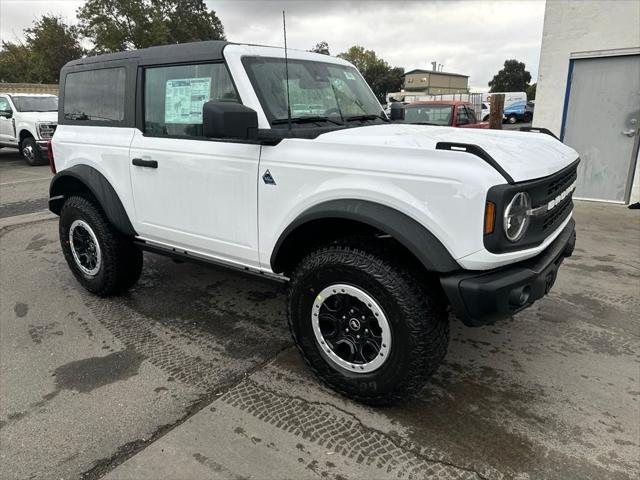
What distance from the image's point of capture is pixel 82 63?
3918mm

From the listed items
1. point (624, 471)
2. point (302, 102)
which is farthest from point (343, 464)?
point (302, 102)

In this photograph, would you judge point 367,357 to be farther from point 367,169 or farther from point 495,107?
point 495,107

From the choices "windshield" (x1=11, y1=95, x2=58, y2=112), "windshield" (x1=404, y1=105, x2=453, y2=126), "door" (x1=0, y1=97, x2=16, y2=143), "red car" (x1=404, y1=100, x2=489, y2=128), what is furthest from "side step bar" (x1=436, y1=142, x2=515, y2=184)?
"door" (x1=0, y1=97, x2=16, y2=143)

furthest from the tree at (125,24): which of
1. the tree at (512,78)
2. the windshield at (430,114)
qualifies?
Result: the tree at (512,78)

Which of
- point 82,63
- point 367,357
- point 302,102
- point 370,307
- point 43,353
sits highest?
point 82,63

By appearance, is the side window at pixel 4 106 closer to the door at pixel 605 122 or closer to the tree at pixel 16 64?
the door at pixel 605 122

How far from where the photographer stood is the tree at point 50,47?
34.0 m

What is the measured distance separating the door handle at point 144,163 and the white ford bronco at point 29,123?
1062cm

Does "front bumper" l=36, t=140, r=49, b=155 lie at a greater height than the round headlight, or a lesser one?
lesser

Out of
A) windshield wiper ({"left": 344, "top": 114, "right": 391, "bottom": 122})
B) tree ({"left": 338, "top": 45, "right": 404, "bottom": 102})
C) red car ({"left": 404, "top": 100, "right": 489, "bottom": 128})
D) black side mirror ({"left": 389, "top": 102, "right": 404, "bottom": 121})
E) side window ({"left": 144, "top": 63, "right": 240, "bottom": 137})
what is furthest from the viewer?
tree ({"left": 338, "top": 45, "right": 404, "bottom": 102})

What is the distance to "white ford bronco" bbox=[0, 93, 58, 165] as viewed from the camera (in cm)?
1228

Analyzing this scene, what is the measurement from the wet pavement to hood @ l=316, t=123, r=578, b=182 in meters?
1.16

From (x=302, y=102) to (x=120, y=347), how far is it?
82.1 inches

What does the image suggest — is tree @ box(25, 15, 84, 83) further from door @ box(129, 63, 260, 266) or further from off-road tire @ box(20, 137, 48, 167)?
door @ box(129, 63, 260, 266)
